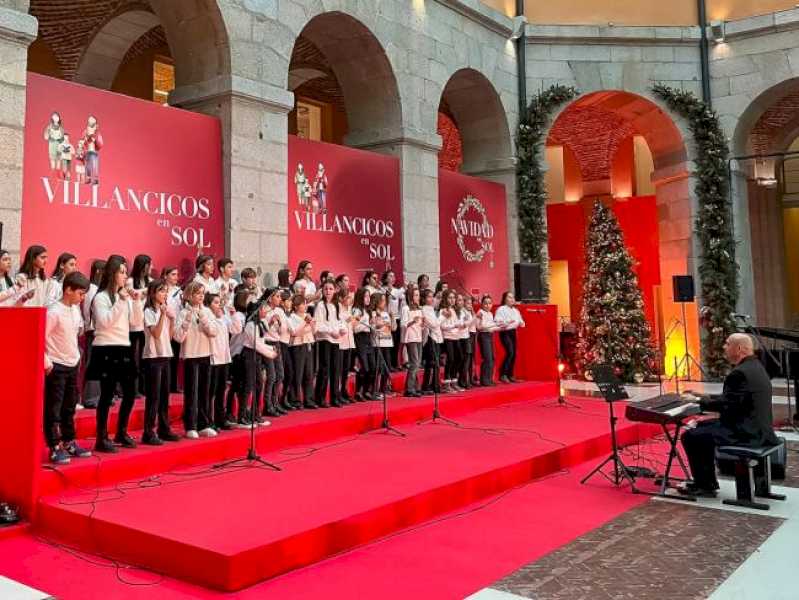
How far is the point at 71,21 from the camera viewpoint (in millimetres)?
11820

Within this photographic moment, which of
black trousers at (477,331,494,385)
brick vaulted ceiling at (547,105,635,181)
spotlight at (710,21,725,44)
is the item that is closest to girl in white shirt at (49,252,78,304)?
black trousers at (477,331,494,385)

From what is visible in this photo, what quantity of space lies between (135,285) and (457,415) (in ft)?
14.3

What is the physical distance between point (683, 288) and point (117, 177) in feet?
32.4

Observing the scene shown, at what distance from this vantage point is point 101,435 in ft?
17.7

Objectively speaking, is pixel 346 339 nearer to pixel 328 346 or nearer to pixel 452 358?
pixel 328 346

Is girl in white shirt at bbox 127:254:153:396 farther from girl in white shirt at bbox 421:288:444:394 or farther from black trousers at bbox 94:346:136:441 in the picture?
girl in white shirt at bbox 421:288:444:394

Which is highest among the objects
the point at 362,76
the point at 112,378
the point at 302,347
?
the point at 362,76

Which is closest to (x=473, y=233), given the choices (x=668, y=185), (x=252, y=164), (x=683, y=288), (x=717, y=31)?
(x=683, y=288)

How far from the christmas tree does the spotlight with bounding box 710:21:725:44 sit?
4471mm

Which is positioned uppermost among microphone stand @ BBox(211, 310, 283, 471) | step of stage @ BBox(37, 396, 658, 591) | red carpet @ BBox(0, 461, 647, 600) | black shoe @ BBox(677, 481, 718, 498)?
microphone stand @ BBox(211, 310, 283, 471)

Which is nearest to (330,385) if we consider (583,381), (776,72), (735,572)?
(735,572)

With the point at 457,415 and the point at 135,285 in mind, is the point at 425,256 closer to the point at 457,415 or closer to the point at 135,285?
the point at 457,415

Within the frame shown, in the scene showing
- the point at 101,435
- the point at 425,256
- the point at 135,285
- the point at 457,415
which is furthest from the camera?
the point at 425,256

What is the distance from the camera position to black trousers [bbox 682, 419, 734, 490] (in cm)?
531
